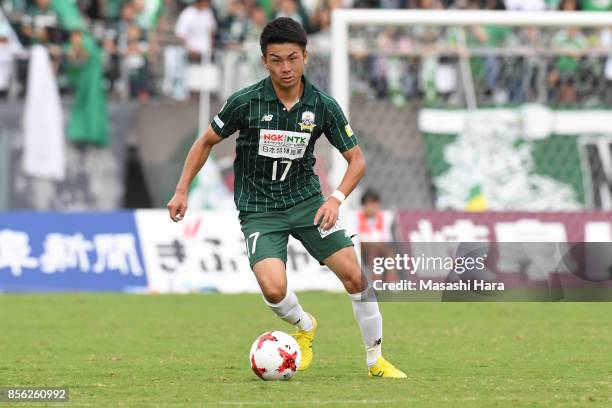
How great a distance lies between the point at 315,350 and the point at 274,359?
106 inches

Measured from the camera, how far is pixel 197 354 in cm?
1192

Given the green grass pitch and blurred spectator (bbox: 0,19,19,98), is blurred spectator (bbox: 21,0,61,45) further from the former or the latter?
the green grass pitch

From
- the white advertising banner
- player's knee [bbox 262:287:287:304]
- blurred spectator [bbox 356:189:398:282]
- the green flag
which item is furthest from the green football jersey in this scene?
the green flag

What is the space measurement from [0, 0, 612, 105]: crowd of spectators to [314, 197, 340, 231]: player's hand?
482 inches

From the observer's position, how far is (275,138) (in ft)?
32.3

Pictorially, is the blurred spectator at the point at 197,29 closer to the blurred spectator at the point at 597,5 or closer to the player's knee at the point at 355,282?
the blurred spectator at the point at 597,5

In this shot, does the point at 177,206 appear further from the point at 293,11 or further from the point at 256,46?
the point at 293,11

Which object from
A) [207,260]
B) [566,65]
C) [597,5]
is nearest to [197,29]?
[207,260]

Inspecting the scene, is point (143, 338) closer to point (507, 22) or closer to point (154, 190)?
point (507, 22)

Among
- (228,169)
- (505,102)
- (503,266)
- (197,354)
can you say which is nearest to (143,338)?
(197,354)

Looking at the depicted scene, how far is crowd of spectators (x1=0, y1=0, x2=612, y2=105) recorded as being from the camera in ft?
72.1

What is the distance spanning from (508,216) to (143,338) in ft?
25.9

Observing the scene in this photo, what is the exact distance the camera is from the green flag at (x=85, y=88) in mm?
22031

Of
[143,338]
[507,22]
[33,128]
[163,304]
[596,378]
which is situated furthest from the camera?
[33,128]
